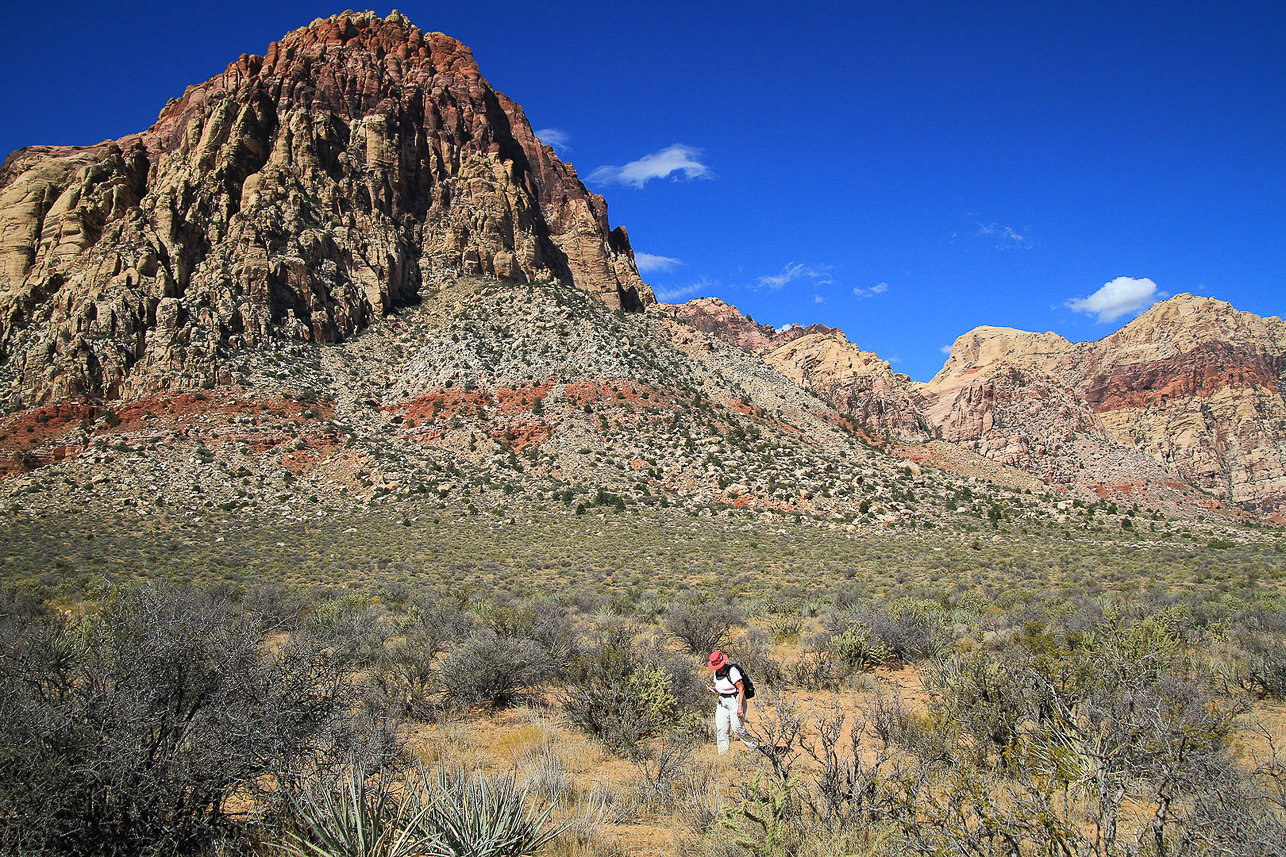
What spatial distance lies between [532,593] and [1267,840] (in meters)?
15.9

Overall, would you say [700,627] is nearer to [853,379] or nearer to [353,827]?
[353,827]

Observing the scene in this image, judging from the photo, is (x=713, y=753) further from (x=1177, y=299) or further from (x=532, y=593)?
(x=1177, y=299)

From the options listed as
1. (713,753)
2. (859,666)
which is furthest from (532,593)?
(713,753)

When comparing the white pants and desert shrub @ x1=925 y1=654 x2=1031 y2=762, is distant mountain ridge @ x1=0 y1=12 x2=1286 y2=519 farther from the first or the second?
the white pants

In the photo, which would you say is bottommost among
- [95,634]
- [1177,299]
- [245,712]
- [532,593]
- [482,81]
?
[532,593]

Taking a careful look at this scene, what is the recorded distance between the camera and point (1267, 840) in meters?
2.81

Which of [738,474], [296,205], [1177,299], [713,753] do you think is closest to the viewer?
[713,753]

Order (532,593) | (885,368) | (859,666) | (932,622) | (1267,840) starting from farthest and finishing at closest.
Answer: (885,368) → (532,593) → (932,622) → (859,666) → (1267,840)

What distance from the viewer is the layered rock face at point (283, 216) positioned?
39.5m

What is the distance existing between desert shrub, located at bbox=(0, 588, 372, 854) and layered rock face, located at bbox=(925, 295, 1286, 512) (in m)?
73.3

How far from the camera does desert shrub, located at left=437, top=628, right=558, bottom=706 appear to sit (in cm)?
826

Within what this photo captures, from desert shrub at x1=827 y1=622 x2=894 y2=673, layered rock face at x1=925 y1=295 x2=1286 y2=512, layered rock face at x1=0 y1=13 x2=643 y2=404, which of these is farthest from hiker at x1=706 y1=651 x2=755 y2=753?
layered rock face at x1=925 y1=295 x2=1286 y2=512

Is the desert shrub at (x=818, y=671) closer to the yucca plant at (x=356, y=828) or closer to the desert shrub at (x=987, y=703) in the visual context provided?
the desert shrub at (x=987, y=703)

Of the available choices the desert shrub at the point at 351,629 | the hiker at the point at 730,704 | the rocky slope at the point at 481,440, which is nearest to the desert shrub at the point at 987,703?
the hiker at the point at 730,704
